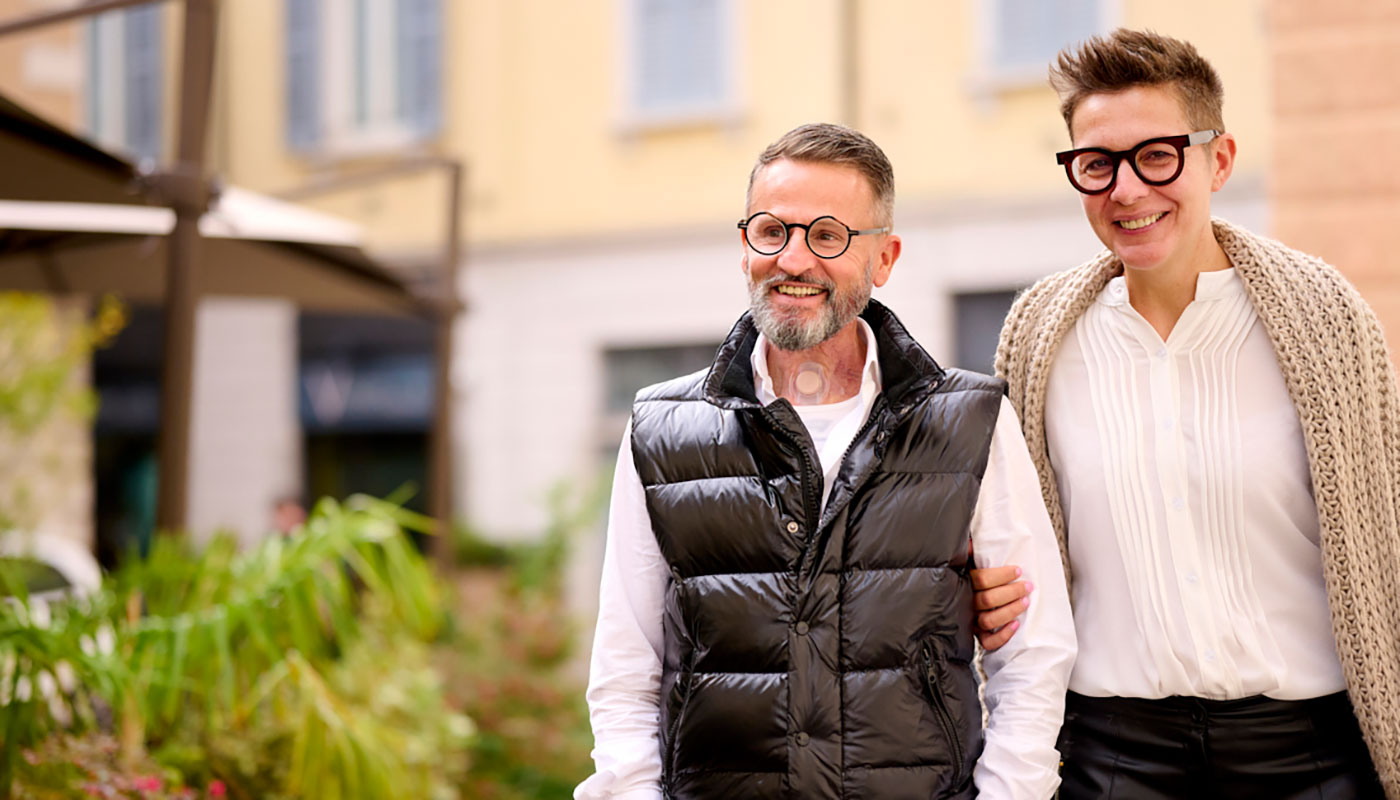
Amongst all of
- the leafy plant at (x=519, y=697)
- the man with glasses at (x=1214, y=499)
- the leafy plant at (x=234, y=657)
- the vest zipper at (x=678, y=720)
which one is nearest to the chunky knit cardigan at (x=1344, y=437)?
the man with glasses at (x=1214, y=499)

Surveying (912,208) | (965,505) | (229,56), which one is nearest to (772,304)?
(965,505)

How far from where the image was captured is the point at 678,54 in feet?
38.3

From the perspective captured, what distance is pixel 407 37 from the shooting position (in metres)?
12.5

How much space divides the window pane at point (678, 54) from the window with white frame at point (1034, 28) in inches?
87.4

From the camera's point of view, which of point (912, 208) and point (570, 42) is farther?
point (570, 42)

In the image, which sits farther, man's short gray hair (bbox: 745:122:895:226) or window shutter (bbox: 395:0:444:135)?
window shutter (bbox: 395:0:444:135)

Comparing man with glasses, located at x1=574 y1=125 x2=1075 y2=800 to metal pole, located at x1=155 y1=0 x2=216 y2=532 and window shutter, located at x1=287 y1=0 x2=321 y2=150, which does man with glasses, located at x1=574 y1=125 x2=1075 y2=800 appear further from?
window shutter, located at x1=287 y1=0 x2=321 y2=150

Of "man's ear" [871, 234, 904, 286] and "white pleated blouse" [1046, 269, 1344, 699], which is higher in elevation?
"man's ear" [871, 234, 904, 286]

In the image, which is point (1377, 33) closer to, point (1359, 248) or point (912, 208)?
point (1359, 248)

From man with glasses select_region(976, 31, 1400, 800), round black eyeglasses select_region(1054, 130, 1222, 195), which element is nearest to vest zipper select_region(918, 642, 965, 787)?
man with glasses select_region(976, 31, 1400, 800)

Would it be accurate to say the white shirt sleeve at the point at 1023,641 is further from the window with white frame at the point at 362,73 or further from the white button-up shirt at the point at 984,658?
the window with white frame at the point at 362,73

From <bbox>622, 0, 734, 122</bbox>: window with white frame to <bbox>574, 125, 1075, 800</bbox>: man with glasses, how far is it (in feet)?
31.5

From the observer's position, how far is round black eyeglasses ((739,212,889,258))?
6.38 ft

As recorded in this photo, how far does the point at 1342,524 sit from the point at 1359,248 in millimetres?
2466
